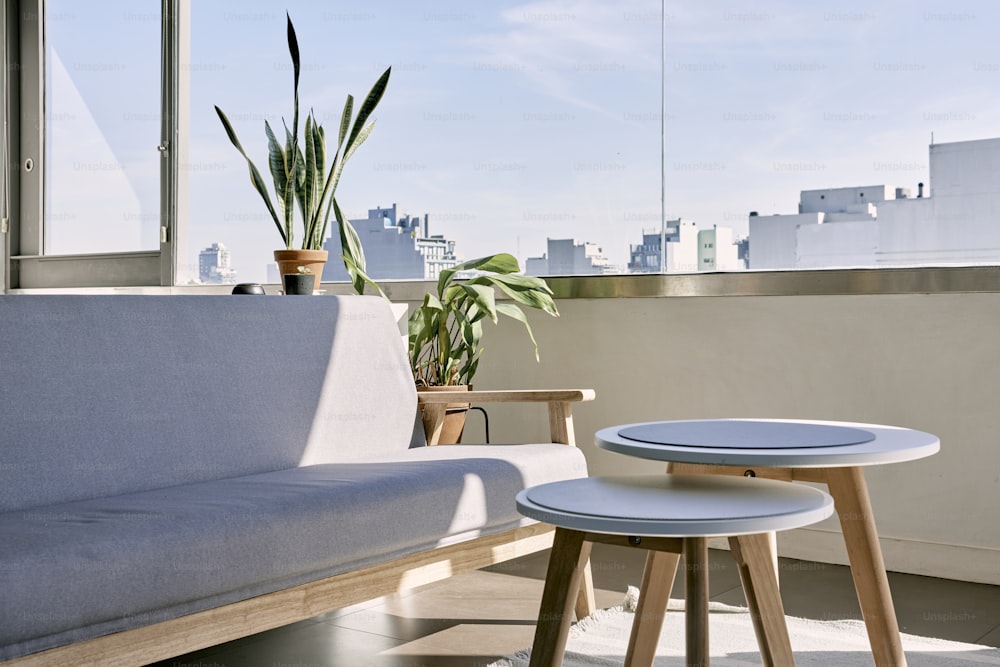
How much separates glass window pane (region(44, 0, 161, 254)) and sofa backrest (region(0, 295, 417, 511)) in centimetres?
249

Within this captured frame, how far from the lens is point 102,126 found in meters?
5.16

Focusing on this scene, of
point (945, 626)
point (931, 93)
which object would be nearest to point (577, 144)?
point (931, 93)

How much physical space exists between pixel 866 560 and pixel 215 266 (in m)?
3.57

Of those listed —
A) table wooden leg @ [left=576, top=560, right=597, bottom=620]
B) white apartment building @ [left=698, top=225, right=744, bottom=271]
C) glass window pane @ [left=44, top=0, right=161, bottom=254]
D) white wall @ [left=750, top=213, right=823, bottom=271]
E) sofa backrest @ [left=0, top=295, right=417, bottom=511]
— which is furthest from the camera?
glass window pane @ [left=44, top=0, right=161, bottom=254]

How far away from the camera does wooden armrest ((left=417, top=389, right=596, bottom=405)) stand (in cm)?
272

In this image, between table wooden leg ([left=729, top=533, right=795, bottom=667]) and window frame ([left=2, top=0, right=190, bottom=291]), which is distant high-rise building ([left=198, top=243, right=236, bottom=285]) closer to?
window frame ([left=2, top=0, right=190, bottom=291])

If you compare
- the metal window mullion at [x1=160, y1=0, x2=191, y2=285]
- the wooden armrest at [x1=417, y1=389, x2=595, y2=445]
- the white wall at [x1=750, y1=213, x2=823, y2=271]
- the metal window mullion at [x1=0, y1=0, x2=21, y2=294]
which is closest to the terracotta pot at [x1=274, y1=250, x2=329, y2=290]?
the wooden armrest at [x1=417, y1=389, x2=595, y2=445]

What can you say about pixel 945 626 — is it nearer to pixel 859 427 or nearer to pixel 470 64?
pixel 859 427

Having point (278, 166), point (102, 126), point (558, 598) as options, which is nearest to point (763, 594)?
point (558, 598)

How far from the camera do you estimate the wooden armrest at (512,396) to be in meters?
2.72

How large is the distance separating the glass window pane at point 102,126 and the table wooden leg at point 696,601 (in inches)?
158

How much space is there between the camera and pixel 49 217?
539cm

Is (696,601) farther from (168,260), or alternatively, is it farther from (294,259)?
(168,260)

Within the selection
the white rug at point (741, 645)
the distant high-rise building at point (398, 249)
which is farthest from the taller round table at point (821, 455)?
the distant high-rise building at point (398, 249)
